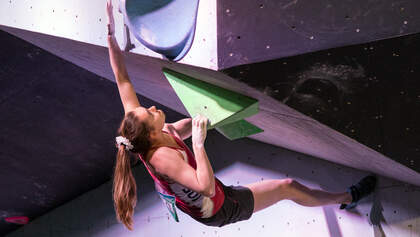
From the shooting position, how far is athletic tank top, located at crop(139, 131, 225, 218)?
262 centimetres

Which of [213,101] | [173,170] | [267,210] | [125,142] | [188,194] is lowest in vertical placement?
[267,210]

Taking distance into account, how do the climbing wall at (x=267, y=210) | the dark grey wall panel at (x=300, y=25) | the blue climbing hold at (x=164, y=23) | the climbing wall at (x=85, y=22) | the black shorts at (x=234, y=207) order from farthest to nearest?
the climbing wall at (x=267, y=210) → the black shorts at (x=234, y=207) → the blue climbing hold at (x=164, y=23) → the climbing wall at (x=85, y=22) → the dark grey wall panel at (x=300, y=25)

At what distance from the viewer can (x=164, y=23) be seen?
99.4 inches

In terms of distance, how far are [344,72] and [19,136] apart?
2.55 metres

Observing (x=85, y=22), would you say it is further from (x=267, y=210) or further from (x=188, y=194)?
(x=267, y=210)

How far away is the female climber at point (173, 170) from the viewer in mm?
2430

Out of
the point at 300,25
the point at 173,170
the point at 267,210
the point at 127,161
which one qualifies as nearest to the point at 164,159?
the point at 173,170

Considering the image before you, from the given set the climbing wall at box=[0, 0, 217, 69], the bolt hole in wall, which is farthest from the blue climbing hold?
the bolt hole in wall

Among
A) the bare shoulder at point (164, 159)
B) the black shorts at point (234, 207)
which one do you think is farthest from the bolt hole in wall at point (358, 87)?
the black shorts at point (234, 207)

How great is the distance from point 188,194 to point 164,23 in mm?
732

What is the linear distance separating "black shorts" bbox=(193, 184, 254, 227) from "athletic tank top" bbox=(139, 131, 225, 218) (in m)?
0.04

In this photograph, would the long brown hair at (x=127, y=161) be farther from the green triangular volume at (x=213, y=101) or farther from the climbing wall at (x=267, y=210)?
the climbing wall at (x=267, y=210)

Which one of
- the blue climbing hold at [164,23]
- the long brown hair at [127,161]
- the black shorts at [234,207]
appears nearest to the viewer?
the blue climbing hold at [164,23]

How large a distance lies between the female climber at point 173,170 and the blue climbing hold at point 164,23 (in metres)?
0.15
